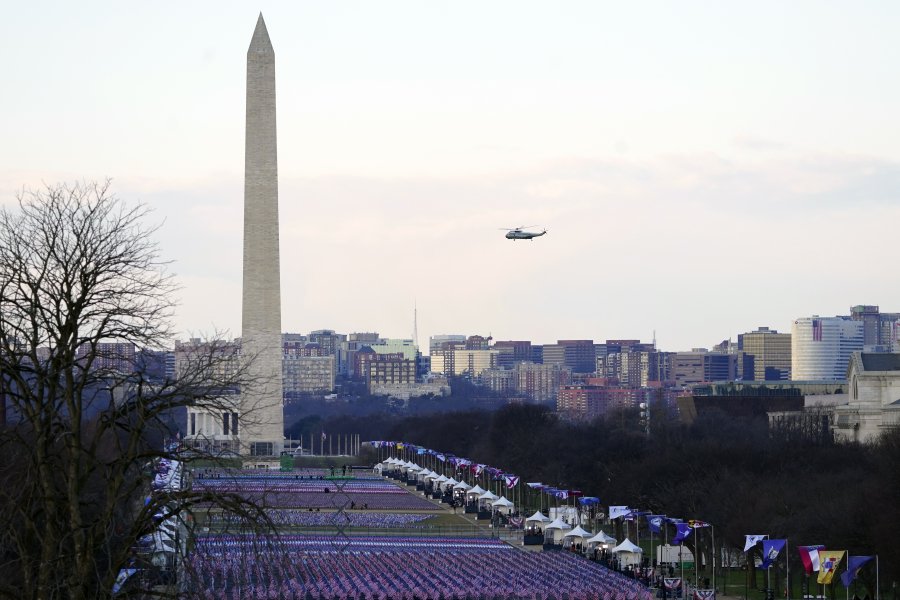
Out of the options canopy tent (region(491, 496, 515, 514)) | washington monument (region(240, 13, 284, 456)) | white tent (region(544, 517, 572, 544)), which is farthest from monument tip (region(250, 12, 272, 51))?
white tent (region(544, 517, 572, 544))

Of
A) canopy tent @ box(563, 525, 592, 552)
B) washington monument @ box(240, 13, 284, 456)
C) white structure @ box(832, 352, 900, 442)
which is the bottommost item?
canopy tent @ box(563, 525, 592, 552)

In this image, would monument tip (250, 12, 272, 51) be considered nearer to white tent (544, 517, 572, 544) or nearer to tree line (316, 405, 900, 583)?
tree line (316, 405, 900, 583)

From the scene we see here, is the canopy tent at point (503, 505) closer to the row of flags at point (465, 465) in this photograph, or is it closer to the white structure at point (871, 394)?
the row of flags at point (465, 465)

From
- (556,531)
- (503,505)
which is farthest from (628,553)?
(503,505)

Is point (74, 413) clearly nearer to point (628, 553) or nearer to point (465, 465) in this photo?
point (628, 553)

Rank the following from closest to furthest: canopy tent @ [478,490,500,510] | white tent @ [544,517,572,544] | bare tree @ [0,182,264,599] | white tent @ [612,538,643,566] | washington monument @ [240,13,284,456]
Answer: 1. bare tree @ [0,182,264,599]
2. white tent @ [612,538,643,566]
3. white tent @ [544,517,572,544]
4. canopy tent @ [478,490,500,510]
5. washington monument @ [240,13,284,456]
